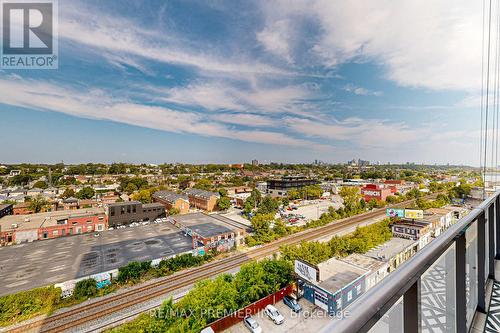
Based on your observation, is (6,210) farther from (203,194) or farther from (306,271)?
(306,271)

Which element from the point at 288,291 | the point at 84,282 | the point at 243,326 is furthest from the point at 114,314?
the point at 288,291

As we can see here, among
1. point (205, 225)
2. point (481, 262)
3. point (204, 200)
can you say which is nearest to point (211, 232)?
point (205, 225)

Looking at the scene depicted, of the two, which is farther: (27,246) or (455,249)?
(27,246)

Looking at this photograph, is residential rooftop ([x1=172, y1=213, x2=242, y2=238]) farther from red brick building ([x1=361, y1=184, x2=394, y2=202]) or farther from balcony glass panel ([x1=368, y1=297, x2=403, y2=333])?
red brick building ([x1=361, y1=184, x2=394, y2=202])

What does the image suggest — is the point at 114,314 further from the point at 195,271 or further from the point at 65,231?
the point at 65,231

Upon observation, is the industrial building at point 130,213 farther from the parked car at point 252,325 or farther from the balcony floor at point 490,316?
the balcony floor at point 490,316

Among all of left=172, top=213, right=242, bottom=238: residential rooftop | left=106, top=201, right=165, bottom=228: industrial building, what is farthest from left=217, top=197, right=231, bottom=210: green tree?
left=106, top=201, right=165, bottom=228: industrial building
